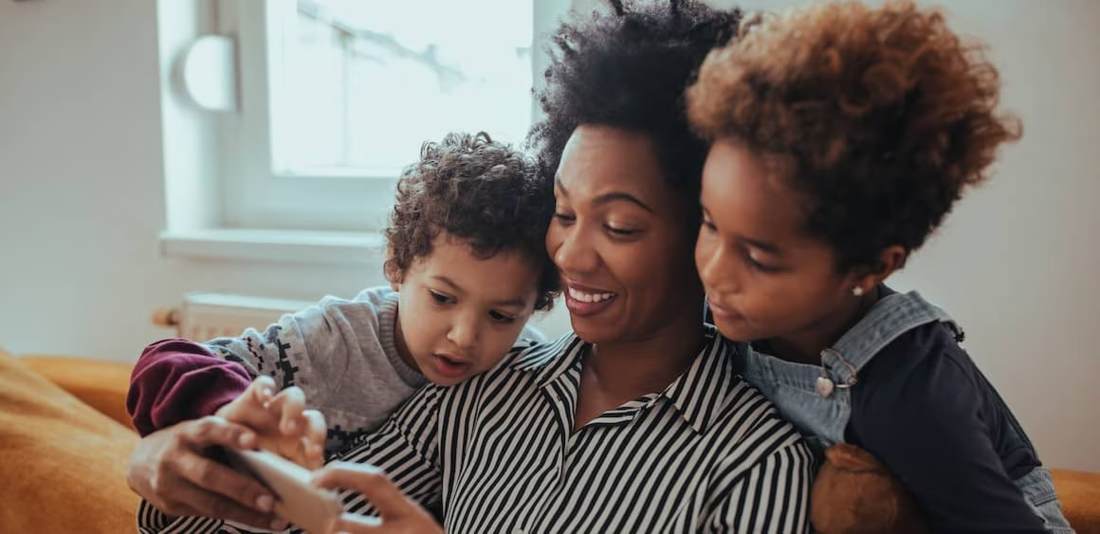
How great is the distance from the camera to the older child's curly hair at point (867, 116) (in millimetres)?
715

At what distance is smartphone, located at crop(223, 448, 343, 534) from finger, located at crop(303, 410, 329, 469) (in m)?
0.03

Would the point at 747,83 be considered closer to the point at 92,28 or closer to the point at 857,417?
the point at 857,417

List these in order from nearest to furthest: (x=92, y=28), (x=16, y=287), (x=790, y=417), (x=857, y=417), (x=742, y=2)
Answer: (x=857, y=417), (x=790, y=417), (x=742, y=2), (x=92, y=28), (x=16, y=287)

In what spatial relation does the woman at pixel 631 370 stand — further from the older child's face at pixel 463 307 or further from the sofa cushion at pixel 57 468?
the sofa cushion at pixel 57 468

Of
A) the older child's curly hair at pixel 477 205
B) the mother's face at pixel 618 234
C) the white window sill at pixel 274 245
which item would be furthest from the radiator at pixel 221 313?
the mother's face at pixel 618 234

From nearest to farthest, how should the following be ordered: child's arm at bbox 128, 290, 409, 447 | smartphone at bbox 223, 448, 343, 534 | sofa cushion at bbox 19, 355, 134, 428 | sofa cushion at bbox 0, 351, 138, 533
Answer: smartphone at bbox 223, 448, 343, 534 < child's arm at bbox 128, 290, 409, 447 < sofa cushion at bbox 0, 351, 138, 533 < sofa cushion at bbox 19, 355, 134, 428

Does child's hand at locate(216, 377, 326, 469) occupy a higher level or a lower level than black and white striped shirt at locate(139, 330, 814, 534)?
higher

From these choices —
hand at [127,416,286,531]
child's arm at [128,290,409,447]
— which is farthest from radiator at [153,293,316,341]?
hand at [127,416,286,531]

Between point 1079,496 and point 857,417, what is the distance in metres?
0.46

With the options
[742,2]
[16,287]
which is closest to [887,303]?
[742,2]

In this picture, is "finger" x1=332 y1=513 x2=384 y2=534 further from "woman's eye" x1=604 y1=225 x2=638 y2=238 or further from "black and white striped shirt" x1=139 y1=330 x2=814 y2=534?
"woman's eye" x1=604 y1=225 x2=638 y2=238

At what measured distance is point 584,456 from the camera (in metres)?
0.99

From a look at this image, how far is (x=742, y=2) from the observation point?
140 cm

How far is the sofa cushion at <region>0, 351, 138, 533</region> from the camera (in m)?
1.38
